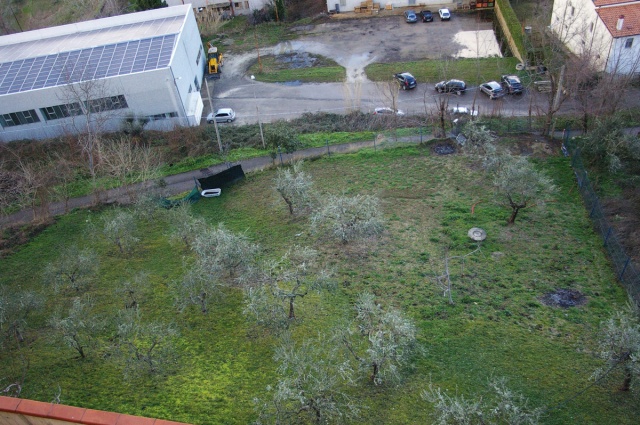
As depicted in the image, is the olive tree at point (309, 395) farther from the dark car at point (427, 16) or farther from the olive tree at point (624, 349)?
the dark car at point (427, 16)

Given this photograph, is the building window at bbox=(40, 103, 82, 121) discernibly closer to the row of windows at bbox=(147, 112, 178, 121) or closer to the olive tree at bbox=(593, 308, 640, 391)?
the row of windows at bbox=(147, 112, 178, 121)

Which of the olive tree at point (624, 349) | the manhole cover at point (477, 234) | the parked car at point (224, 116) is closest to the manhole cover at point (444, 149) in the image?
the manhole cover at point (477, 234)

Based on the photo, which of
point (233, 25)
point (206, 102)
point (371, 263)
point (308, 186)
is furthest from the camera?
point (233, 25)

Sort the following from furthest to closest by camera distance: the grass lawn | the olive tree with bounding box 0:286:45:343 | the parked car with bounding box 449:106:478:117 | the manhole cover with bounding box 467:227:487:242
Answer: the parked car with bounding box 449:106:478:117, the manhole cover with bounding box 467:227:487:242, the olive tree with bounding box 0:286:45:343, the grass lawn

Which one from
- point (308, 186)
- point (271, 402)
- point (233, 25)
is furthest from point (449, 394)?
point (233, 25)

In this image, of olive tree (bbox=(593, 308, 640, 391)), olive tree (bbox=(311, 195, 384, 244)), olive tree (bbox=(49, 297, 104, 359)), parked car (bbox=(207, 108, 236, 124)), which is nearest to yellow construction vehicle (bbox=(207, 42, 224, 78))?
parked car (bbox=(207, 108, 236, 124))

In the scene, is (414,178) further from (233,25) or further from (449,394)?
(233,25)
